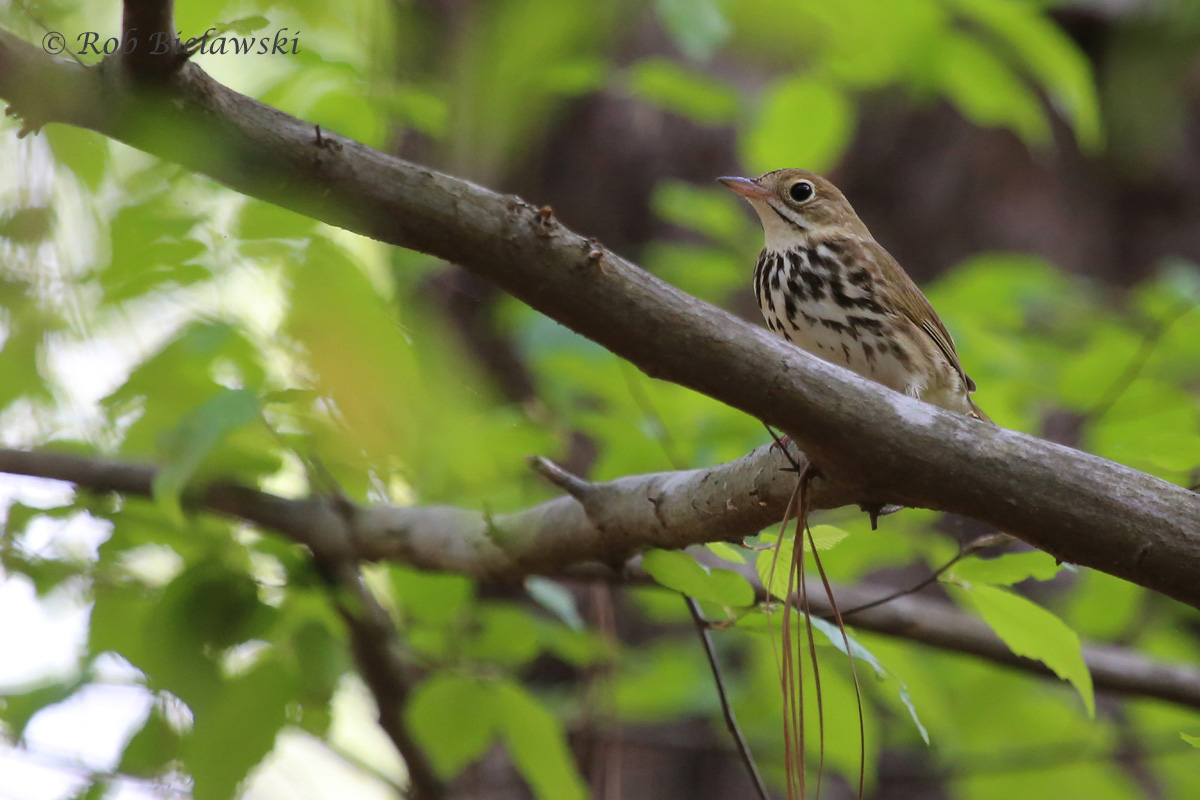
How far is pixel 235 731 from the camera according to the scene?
183 centimetres

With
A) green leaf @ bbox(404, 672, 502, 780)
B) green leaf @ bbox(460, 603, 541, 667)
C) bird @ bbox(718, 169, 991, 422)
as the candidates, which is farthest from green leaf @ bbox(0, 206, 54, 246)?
bird @ bbox(718, 169, 991, 422)

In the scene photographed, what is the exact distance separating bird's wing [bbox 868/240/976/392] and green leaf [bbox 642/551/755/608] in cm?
103

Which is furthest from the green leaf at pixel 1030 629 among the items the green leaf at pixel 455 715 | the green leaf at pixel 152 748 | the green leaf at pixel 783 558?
the green leaf at pixel 152 748

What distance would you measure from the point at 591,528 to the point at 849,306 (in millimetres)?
947

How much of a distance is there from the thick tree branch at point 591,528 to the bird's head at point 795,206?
898mm

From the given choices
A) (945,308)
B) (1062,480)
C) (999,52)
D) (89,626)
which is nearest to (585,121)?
(999,52)

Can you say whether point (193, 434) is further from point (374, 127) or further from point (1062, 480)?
point (1062, 480)

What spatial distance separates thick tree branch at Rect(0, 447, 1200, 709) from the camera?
1.57 meters

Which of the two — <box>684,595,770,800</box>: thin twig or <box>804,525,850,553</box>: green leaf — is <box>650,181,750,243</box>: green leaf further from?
<box>804,525,850,553</box>: green leaf

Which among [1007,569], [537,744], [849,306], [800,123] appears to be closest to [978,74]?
[800,123]

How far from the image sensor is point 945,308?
9.20 ft

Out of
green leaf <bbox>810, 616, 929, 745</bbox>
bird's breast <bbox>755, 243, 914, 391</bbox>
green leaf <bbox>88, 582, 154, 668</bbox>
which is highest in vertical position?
bird's breast <bbox>755, 243, 914, 391</bbox>

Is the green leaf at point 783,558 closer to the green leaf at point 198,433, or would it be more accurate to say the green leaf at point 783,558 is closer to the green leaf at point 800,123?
the green leaf at point 198,433

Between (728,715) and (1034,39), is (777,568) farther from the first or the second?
(1034,39)
